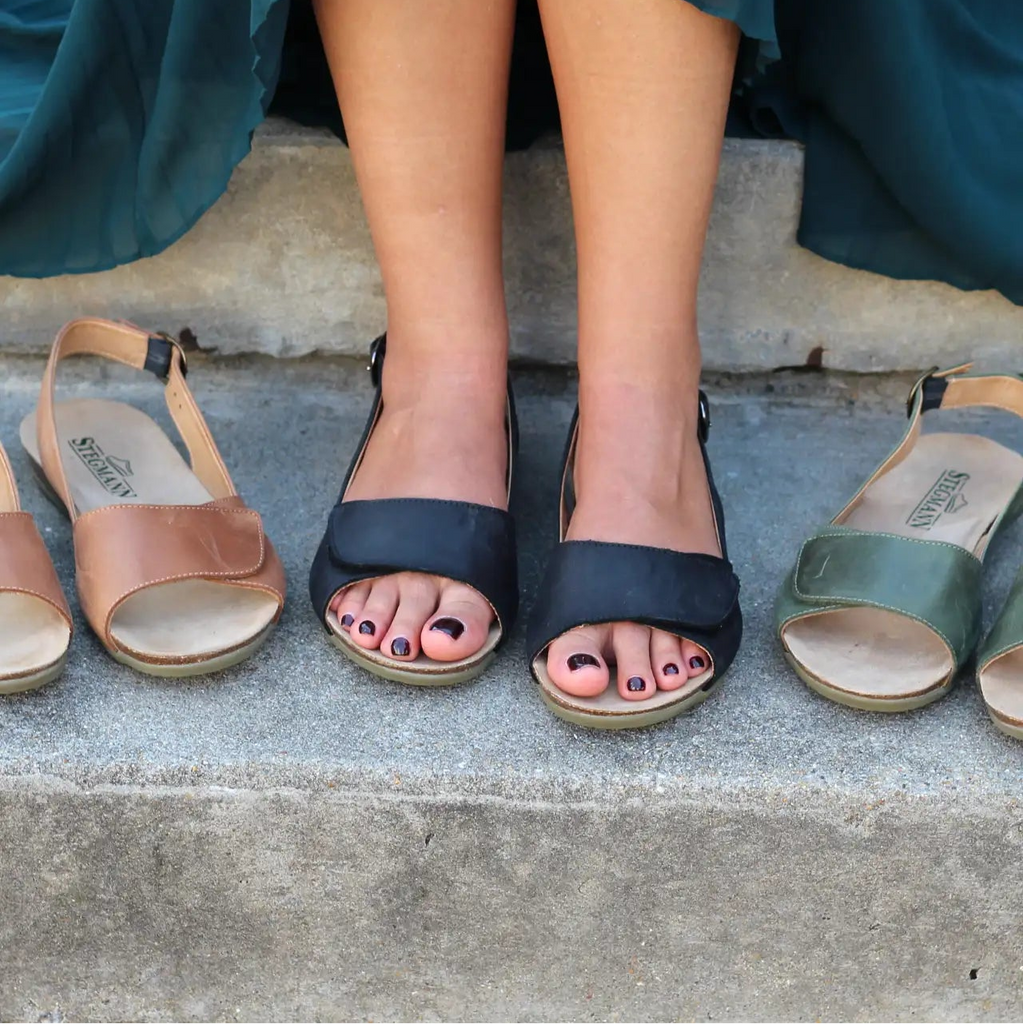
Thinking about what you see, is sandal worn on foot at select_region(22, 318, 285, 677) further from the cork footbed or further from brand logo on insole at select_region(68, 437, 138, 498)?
the cork footbed

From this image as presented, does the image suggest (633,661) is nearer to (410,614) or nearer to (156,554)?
(410,614)

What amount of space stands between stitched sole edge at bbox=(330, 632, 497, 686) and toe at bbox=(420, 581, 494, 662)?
0.01 meters

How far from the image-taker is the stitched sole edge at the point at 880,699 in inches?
32.9

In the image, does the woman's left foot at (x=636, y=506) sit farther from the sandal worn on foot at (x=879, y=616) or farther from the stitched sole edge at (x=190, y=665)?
the stitched sole edge at (x=190, y=665)

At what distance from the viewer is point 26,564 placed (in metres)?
0.86

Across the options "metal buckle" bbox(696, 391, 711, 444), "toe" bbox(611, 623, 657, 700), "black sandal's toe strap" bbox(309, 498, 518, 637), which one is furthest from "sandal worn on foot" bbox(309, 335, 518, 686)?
"metal buckle" bbox(696, 391, 711, 444)

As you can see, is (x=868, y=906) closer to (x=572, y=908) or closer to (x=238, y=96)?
(x=572, y=908)

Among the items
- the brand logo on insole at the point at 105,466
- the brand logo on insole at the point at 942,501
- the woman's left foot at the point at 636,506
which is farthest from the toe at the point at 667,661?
the brand logo on insole at the point at 105,466

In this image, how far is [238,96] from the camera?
103cm

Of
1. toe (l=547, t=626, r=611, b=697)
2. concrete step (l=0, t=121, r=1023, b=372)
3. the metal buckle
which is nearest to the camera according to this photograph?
toe (l=547, t=626, r=611, b=697)

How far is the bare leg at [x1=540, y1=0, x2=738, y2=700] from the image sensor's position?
2.71 ft

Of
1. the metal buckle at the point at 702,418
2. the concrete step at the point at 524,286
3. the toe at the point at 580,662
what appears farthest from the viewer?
the concrete step at the point at 524,286

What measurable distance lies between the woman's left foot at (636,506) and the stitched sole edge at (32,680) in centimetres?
38

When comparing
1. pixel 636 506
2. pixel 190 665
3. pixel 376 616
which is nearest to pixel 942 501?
pixel 636 506
